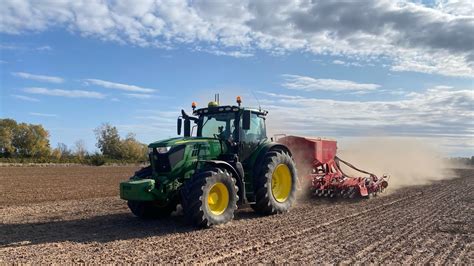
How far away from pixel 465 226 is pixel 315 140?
16.6ft

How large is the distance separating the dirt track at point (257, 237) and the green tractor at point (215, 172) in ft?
1.25

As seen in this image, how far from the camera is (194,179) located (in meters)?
8.52

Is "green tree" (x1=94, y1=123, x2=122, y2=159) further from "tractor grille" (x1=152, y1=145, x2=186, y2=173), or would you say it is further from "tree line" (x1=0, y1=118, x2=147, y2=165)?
"tractor grille" (x1=152, y1=145, x2=186, y2=173)

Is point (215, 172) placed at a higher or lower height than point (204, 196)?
higher

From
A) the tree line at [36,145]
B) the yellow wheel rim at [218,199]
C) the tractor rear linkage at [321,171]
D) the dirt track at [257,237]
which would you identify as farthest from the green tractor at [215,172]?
the tree line at [36,145]

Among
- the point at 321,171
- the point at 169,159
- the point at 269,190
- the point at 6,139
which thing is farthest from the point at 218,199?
the point at 6,139

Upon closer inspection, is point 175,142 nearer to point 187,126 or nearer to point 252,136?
point 187,126

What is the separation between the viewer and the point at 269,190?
1016 cm

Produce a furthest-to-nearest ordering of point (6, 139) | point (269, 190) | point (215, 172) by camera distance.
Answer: point (6, 139) → point (269, 190) → point (215, 172)

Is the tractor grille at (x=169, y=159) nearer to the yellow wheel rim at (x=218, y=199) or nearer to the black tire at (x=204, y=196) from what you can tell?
the black tire at (x=204, y=196)

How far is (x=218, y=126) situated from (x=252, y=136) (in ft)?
2.84

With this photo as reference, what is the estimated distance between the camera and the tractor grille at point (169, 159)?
361 inches

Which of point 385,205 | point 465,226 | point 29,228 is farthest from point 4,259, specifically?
point 385,205

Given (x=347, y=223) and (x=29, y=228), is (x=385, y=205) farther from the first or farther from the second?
(x=29, y=228)
